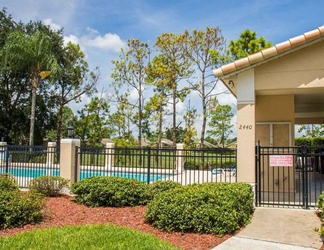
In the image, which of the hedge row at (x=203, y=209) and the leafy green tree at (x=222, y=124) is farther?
the leafy green tree at (x=222, y=124)

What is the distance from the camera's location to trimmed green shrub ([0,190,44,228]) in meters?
6.63

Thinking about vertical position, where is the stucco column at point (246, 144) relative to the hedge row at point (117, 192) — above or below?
above

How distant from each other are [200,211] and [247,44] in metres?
20.4

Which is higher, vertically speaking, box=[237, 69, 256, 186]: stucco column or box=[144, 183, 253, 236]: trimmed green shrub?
box=[237, 69, 256, 186]: stucco column

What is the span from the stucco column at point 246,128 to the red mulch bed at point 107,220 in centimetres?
296

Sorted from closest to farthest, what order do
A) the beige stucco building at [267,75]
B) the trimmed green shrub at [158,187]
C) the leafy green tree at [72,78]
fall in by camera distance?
the beige stucco building at [267,75] → the trimmed green shrub at [158,187] → the leafy green tree at [72,78]

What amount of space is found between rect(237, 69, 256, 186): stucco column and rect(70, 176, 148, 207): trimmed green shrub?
2.85 metres

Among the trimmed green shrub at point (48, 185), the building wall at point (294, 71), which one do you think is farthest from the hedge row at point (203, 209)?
the trimmed green shrub at point (48, 185)

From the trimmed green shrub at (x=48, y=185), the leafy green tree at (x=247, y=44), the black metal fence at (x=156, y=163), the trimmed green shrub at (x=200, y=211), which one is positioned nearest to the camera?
the trimmed green shrub at (x=200, y=211)

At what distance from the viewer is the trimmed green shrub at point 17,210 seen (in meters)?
6.63

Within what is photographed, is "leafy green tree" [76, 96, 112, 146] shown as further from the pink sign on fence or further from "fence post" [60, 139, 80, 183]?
A: the pink sign on fence

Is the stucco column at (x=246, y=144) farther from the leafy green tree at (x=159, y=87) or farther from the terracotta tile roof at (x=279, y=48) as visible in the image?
the leafy green tree at (x=159, y=87)

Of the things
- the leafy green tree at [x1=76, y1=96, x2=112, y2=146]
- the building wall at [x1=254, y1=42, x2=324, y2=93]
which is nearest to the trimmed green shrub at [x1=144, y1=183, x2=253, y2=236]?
the building wall at [x1=254, y1=42, x2=324, y2=93]

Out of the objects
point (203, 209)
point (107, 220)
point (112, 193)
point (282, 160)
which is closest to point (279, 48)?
point (282, 160)
